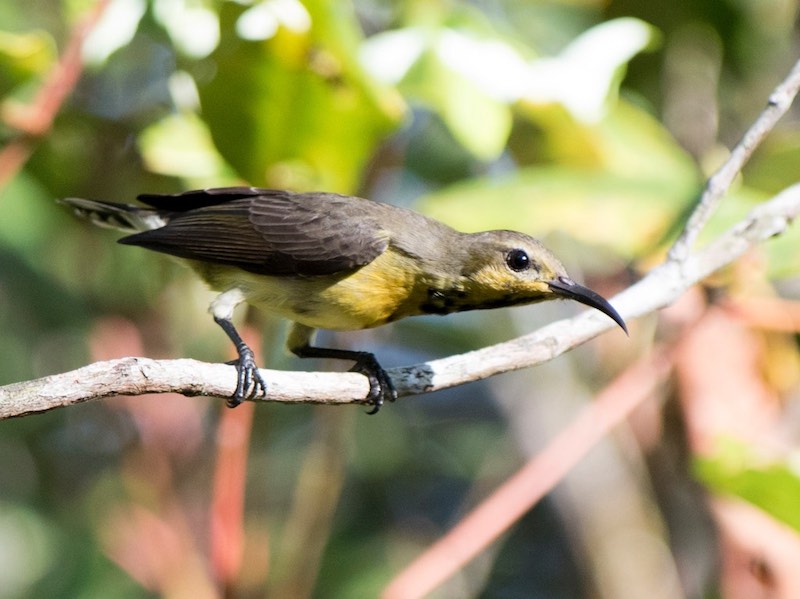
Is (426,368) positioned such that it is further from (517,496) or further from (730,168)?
(730,168)

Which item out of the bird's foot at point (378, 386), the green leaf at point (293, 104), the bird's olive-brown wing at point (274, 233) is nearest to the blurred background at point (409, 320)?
the green leaf at point (293, 104)

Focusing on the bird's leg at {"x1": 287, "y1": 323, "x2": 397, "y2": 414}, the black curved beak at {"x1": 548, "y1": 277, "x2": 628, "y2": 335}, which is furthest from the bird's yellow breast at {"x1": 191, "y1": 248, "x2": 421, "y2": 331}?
the black curved beak at {"x1": 548, "y1": 277, "x2": 628, "y2": 335}

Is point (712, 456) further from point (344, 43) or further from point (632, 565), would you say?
point (632, 565)

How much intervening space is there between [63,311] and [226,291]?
6.81ft

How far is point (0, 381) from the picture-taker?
6809mm

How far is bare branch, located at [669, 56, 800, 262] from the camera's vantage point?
12.8 feet

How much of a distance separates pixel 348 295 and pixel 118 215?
1.20m

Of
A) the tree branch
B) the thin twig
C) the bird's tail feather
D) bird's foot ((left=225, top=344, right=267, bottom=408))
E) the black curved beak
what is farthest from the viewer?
the bird's tail feather

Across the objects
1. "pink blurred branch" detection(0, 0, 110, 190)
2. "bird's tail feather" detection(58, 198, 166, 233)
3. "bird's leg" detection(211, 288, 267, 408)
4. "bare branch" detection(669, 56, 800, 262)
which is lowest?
"bird's tail feather" detection(58, 198, 166, 233)

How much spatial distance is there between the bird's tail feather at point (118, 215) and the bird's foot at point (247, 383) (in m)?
1.18

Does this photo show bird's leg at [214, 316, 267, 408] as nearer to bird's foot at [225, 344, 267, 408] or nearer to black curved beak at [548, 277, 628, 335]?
bird's foot at [225, 344, 267, 408]

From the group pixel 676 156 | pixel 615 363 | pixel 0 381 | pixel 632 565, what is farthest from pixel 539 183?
pixel 0 381

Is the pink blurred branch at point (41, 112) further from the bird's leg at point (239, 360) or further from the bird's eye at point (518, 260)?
the bird's eye at point (518, 260)

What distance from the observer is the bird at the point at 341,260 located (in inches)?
169
